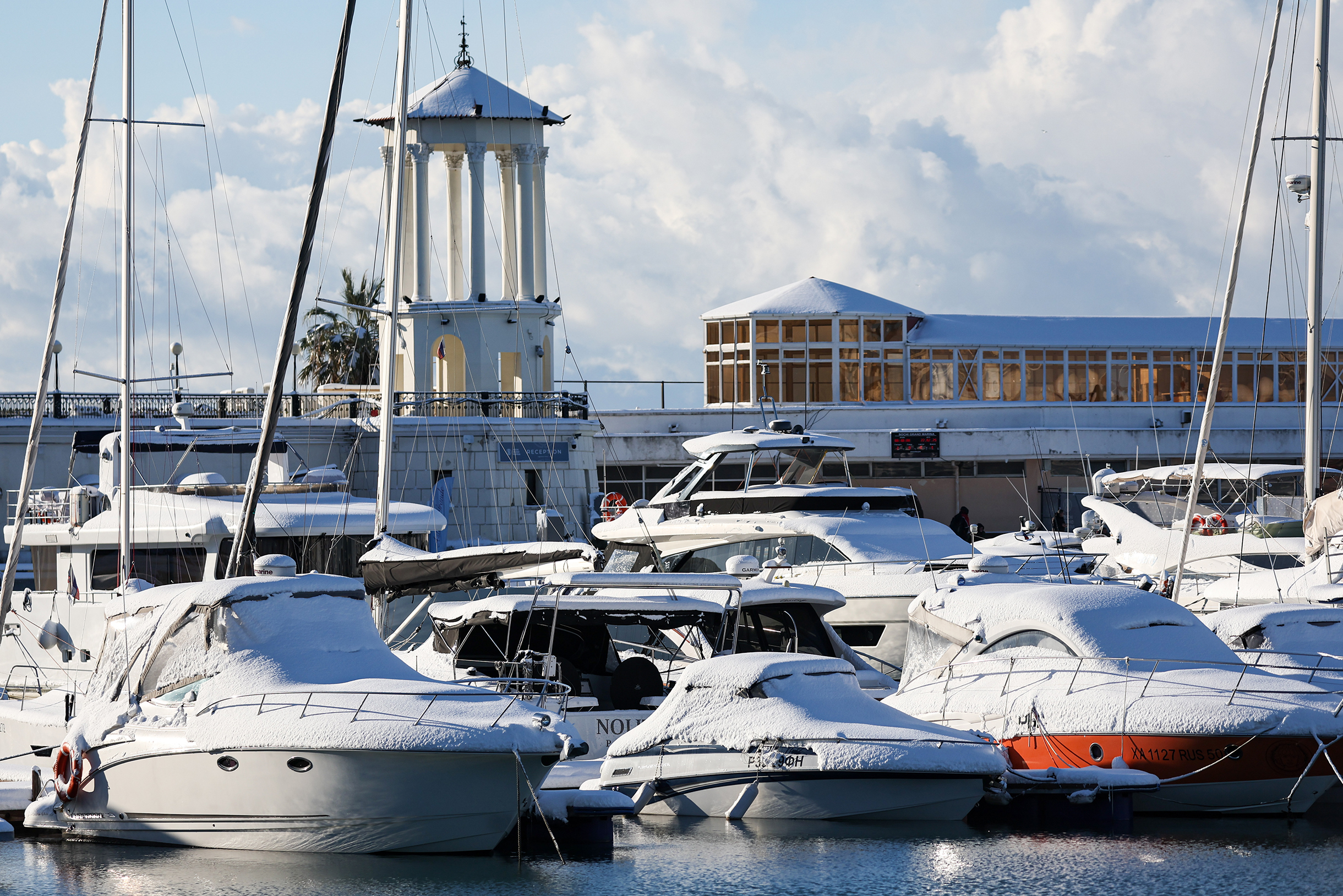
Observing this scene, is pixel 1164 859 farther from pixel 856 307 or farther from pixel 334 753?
pixel 856 307

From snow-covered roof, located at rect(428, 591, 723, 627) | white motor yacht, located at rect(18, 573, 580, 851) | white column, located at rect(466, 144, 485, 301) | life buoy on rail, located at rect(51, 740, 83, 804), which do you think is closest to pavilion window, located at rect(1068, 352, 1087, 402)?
white column, located at rect(466, 144, 485, 301)

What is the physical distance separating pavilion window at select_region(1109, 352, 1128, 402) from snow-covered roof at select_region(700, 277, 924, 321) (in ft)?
19.5

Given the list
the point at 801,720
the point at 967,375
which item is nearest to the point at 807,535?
the point at 801,720

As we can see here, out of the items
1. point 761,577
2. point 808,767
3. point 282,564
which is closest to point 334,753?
point 282,564

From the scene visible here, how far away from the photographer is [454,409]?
38.6 m

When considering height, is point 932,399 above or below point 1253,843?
above

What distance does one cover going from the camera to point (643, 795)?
13.9m

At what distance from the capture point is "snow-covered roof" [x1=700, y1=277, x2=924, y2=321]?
48.4 metres

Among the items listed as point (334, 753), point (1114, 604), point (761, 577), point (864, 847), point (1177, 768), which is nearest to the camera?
point (334, 753)

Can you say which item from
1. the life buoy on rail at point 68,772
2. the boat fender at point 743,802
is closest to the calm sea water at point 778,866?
the boat fender at point 743,802

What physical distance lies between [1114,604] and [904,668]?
8.27 feet

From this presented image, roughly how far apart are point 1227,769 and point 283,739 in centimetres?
796

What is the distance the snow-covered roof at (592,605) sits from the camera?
15781 millimetres

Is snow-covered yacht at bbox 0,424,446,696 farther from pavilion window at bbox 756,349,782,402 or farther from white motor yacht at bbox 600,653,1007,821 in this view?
pavilion window at bbox 756,349,782,402
